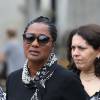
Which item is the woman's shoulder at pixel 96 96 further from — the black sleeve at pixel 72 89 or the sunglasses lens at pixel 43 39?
the sunglasses lens at pixel 43 39

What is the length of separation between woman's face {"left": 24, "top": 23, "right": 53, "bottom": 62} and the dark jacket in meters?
0.19

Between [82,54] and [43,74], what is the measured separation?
3.32 feet

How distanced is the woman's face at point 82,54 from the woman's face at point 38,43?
2.60 feet

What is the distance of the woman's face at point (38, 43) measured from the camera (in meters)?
6.89

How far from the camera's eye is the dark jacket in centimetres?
682

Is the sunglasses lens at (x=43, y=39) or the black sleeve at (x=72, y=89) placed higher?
the sunglasses lens at (x=43, y=39)

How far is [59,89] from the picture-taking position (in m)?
6.83

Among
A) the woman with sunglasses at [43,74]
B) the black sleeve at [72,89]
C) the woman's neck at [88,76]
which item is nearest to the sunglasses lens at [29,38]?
the woman with sunglasses at [43,74]

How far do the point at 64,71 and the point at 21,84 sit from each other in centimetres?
42

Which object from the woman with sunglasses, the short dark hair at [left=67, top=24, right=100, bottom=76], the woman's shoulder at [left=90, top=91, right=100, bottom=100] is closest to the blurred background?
the short dark hair at [left=67, top=24, right=100, bottom=76]

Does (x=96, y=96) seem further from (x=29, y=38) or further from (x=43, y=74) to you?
(x=29, y=38)

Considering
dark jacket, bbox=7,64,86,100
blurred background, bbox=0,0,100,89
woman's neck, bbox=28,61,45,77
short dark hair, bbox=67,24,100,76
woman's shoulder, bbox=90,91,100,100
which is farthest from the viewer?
blurred background, bbox=0,0,100,89

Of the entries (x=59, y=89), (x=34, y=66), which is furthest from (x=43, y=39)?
(x=59, y=89)

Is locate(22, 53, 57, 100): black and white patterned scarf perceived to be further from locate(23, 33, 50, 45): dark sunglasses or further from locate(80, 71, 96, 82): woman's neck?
locate(80, 71, 96, 82): woman's neck
